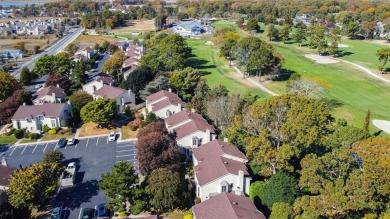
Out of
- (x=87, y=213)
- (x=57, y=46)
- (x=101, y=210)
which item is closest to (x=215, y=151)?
(x=101, y=210)

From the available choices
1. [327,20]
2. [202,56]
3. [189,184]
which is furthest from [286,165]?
[327,20]

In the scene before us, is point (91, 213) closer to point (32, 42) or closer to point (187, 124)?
point (187, 124)

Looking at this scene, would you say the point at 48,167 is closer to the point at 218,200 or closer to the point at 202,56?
the point at 218,200

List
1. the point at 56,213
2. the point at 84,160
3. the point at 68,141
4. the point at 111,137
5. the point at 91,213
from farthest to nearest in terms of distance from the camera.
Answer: the point at 111,137 < the point at 68,141 < the point at 84,160 < the point at 91,213 < the point at 56,213

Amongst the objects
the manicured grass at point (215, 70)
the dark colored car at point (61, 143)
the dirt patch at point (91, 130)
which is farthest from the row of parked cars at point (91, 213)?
the manicured grass at point (215, 70)

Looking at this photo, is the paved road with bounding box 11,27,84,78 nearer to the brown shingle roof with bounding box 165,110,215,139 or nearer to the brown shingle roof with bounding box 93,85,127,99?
the brown shingle roof with bounding box 93,85,127,99

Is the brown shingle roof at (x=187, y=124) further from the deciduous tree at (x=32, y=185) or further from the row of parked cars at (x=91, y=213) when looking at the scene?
the deciduous tree at (x=32, y=185)
